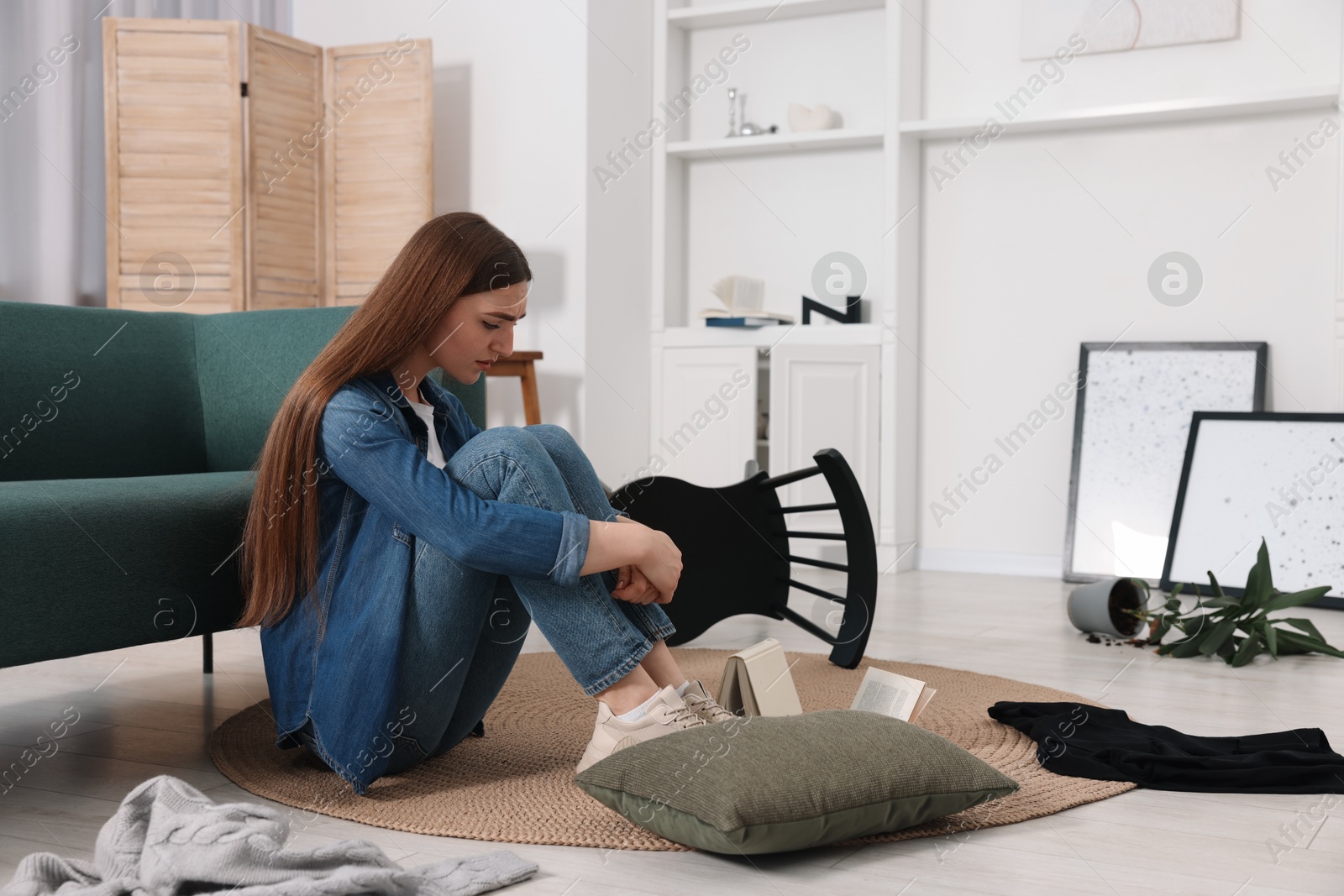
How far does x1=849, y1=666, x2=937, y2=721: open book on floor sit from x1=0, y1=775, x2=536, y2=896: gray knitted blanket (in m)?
0.86

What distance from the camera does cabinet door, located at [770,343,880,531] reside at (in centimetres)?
430

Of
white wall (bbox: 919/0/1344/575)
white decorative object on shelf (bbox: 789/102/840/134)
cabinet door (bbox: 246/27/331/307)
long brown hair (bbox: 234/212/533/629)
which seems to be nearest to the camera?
long brown hair (bbox: 234/212/533/629)

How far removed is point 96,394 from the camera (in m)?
2.27

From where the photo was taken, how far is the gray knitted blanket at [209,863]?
3.95 ft

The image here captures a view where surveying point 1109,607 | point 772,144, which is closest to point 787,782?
point 1109,607

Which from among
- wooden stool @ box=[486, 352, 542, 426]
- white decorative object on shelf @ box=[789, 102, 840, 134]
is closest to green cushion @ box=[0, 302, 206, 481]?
wooden stool @ box=[486, 352, 542, 426]

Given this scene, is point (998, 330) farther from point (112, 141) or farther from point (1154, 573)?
point (112, 141)

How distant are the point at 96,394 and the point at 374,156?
7.45ft

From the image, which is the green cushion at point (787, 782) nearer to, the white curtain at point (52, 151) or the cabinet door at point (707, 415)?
the cabinet door at point (707, 415)

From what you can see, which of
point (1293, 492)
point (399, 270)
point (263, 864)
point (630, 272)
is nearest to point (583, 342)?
point (630, 272)

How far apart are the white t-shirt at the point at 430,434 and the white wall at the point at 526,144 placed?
97.5 inches

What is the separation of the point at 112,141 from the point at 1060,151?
3256 mm

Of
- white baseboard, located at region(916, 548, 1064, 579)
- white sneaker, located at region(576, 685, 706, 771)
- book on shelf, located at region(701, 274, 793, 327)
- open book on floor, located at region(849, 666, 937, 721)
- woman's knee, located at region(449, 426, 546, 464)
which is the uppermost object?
book on shelf, located at region(701, 274, 793, 327)

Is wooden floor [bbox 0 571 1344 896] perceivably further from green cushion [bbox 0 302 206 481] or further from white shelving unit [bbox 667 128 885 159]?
white shelving unit [bbox 667 128 885 159]
